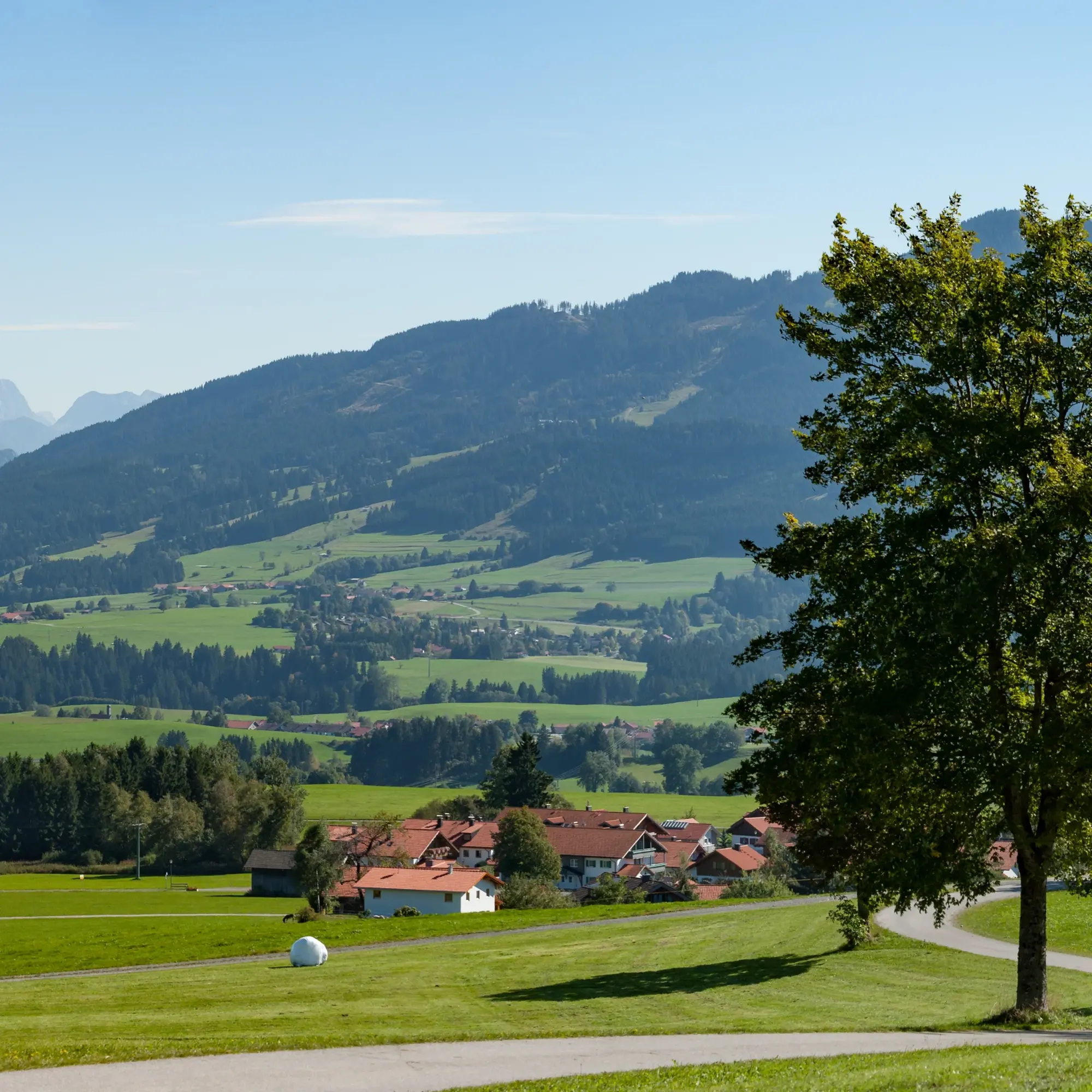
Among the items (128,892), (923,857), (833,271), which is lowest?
(128,892)

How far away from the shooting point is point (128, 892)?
4018 inches

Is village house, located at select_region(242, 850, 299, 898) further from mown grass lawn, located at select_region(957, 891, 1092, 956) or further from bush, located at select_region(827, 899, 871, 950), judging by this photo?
bush, located at select_region(827, 899, 871, 950)

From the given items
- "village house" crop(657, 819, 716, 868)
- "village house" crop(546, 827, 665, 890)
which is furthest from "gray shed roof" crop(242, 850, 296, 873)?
"village house" crop(657, 819, 716, 868)

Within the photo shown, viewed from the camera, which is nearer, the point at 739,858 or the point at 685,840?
the point at 739,858

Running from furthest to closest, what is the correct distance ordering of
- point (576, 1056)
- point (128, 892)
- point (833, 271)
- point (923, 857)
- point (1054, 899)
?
point (128, 892) → point (1054, 899) → point (833, 271) → point (923, 857) → point (576, 1056)

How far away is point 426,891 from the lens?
3248 inches

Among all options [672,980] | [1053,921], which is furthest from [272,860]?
[672,980]

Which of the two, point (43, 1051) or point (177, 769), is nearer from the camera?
point (43, 1051)

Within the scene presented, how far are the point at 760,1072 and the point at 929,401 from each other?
40.0 feet

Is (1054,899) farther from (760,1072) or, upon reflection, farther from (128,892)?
(128,892)

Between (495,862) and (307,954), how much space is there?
66411mm

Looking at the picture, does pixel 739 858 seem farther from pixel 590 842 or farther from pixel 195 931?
pixel 195 931

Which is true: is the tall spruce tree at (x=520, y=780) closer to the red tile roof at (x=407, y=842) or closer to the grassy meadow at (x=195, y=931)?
the red tile roof at (x=407, y=842)

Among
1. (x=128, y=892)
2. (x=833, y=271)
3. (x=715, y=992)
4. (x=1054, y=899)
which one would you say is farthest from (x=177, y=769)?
(x=833, y=271)
